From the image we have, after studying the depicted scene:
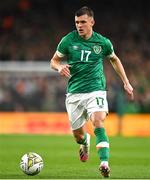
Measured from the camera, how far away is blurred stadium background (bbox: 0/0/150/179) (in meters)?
15.4

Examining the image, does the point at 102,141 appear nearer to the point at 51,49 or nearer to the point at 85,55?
the point at 85,55

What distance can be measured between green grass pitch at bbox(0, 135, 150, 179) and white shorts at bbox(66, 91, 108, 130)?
0.84m

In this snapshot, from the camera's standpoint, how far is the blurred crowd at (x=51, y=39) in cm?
2783

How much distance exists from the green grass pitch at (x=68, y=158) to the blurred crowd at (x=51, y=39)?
4874 mm

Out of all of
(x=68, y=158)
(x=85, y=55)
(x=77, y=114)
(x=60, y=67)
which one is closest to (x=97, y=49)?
(x=85, y=55)

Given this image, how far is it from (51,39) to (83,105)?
21.4m

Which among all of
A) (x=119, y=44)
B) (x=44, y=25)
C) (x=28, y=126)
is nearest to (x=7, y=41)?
(x=44, y=25)

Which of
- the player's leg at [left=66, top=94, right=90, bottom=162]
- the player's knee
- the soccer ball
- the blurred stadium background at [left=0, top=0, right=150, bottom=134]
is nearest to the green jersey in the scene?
the player's leg at [left=66, top=94, right=90, bottom=162]

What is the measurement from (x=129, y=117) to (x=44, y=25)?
32.1ft

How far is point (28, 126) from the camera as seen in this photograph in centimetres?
2638

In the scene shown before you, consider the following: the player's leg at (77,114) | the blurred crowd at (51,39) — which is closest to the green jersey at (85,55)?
Result: the player's leg at (77,114)

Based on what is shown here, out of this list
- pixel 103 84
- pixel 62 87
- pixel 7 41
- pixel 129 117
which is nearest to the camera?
pixel 103 84

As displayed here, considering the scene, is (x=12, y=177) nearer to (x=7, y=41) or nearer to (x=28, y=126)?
(x=28, y=126)

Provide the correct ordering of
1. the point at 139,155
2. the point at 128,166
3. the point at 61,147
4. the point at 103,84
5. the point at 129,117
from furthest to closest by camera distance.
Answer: the point at 129,117, the point at 61,147, the point at 139,155, the point at 128,166, the point at 103,84
